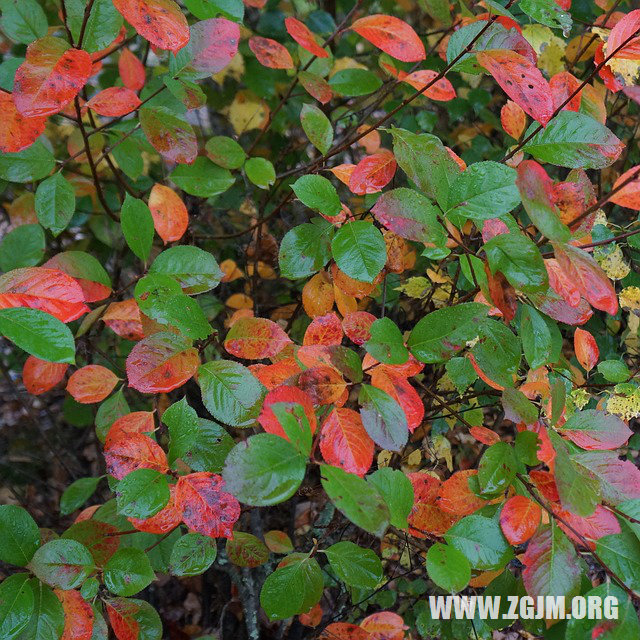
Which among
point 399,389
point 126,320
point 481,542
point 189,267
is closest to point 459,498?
point 481,542

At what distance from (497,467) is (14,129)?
84 cm

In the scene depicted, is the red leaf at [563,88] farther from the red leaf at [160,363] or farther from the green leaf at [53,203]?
the green leaf at [53,203]

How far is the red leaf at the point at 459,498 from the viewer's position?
891mm

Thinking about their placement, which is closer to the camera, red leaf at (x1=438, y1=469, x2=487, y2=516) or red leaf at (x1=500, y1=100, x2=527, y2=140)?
red leaf at (x1=438, y1=469, x2=487, y2=516)

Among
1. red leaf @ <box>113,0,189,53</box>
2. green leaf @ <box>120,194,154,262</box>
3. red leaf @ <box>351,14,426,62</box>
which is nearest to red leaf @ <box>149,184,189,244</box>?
green leaf @ <box>120,194,154,262</box>

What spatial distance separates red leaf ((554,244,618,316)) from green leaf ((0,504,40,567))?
77 centimetres

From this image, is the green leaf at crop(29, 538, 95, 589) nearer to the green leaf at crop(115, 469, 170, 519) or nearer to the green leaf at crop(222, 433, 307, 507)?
the green leaf at crop(115, 469, 170, 519)

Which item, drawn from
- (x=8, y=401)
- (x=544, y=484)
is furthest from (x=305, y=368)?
(x=8, y=401)

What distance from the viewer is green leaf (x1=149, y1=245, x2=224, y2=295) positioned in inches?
36.7

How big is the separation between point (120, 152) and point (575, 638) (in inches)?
44.7

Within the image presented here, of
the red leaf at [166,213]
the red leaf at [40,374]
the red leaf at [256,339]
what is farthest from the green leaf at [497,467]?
the red leaf at [40,374]

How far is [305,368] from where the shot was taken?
2.73ft

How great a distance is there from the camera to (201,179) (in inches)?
46.9

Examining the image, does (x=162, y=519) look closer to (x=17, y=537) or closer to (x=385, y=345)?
(x=17, y=537)
